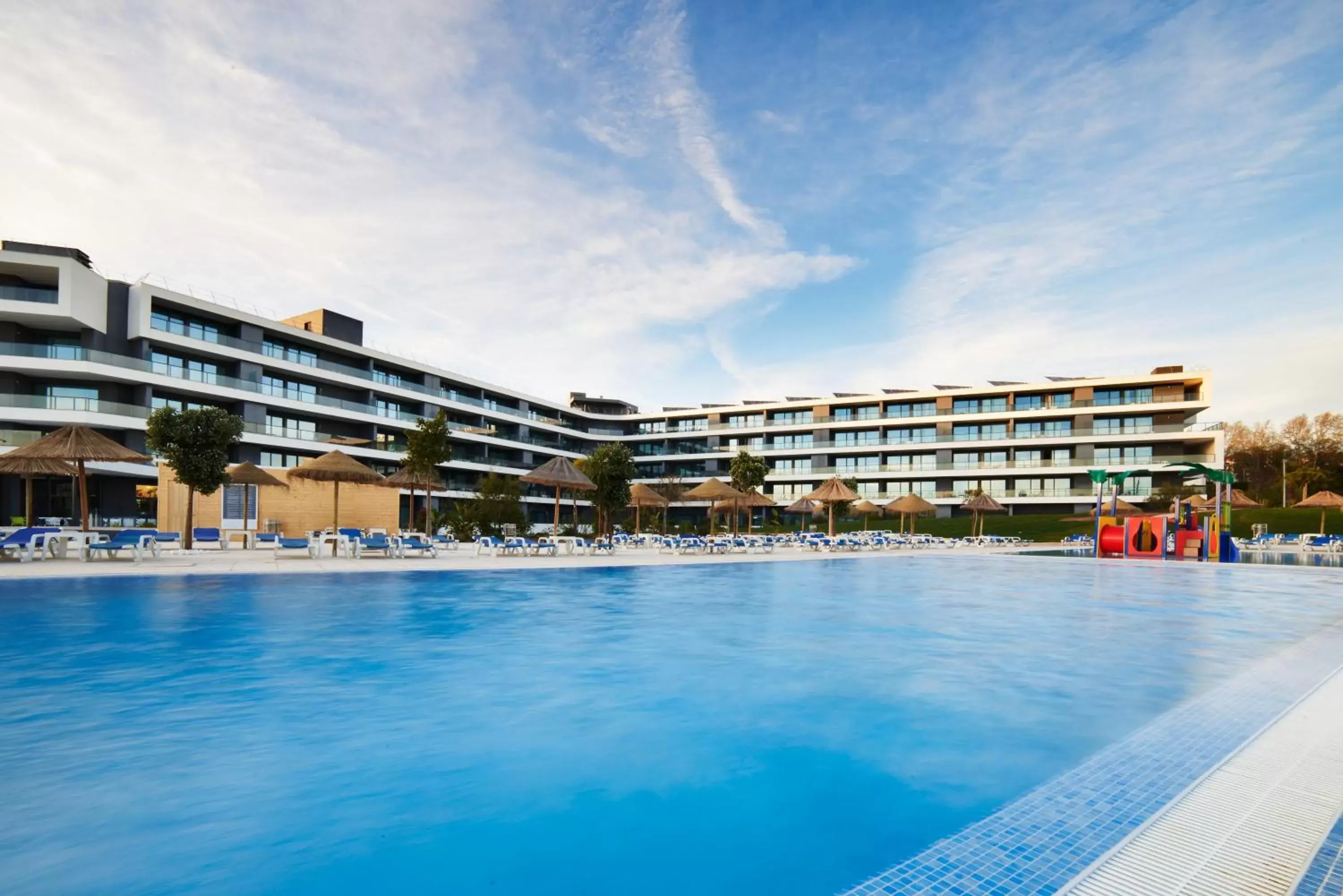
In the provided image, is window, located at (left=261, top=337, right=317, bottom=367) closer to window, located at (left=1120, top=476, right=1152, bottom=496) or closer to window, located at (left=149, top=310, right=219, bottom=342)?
window, located at (left=149, top=310, right=219, bottom=342)

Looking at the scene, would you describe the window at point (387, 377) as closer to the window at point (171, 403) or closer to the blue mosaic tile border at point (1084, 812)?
the window at point (171, 403)

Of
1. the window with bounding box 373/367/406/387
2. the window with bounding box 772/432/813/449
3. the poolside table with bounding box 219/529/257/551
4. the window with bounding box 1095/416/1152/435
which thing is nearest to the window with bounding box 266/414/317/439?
the window with bounding box 373/367/406/387

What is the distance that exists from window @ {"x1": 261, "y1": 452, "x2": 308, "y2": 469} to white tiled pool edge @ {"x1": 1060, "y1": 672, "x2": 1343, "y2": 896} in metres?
41.3

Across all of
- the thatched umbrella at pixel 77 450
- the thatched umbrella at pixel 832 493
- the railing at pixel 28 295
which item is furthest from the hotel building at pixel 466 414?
the thatched umbrella at pixel 832 493

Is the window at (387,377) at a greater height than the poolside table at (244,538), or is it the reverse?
the window at (387,377)

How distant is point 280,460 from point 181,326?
8.60 metres

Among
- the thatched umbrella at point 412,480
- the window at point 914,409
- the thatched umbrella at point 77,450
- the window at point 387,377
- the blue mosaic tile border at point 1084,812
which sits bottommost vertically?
the blue mosaic tile border at point 1084,812

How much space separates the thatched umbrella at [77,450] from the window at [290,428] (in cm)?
2007

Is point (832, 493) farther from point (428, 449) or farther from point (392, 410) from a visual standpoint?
point (392, 410)

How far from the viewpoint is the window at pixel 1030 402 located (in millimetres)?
53719

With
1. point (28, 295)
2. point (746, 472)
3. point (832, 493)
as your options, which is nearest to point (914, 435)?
point (746, 472)

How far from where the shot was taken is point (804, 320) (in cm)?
3894

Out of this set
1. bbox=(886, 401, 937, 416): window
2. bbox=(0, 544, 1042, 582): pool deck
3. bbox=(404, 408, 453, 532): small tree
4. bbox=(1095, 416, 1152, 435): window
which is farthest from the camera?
bbox=(886, 401, 937, 416): window

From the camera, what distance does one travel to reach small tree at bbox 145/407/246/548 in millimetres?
22328
